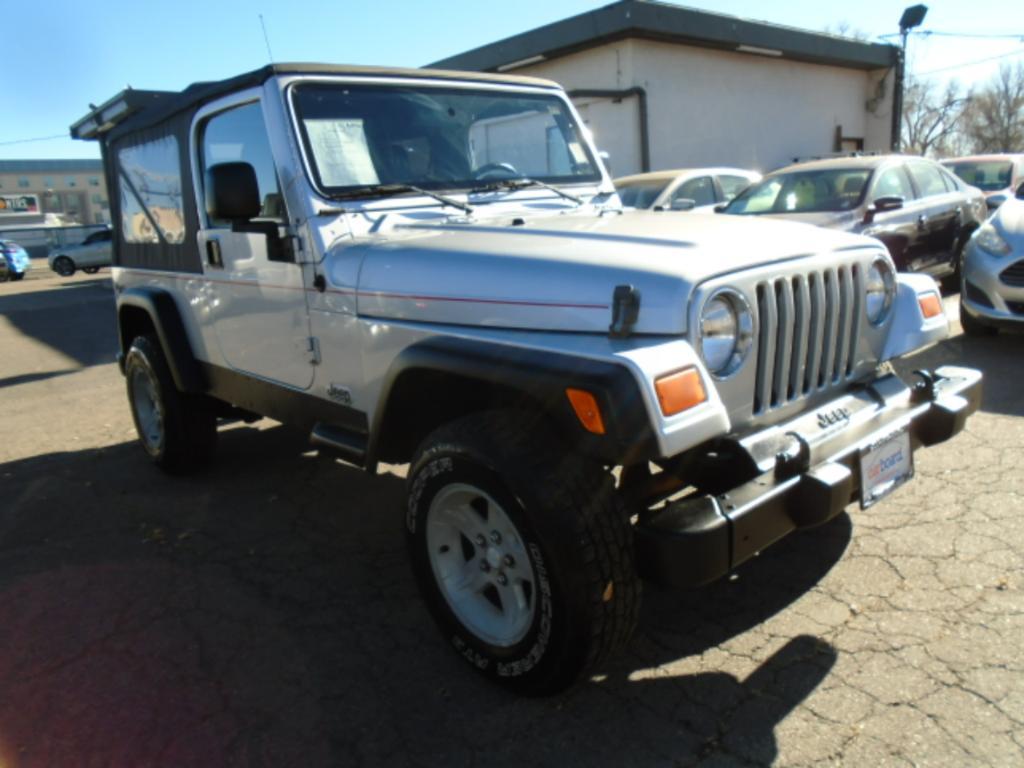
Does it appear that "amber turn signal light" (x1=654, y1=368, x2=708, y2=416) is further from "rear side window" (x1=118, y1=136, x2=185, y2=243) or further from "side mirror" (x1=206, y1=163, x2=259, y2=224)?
"rear side window" (x1=118, y1=136, x2=185, y2=243)

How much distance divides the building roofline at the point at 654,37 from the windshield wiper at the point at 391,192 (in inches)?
545

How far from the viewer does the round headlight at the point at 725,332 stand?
2.36 m

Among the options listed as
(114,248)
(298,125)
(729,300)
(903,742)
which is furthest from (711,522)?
(114,248)

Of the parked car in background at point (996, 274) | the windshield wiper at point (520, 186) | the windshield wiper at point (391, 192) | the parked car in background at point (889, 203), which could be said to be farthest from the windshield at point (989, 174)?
the windshield wiper at point (391, 192)

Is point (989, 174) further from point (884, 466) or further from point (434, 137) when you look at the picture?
point (884, 466)

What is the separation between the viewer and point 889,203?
302 inches

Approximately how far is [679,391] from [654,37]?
16238 mm

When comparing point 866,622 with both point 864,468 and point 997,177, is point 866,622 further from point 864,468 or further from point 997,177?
point 997,177

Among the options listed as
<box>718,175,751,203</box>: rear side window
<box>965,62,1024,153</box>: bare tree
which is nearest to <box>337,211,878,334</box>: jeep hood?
<box>718,175,751,203</box>: rear side window

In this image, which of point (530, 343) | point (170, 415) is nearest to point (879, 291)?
point (530, 343)

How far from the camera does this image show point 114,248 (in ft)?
17.7

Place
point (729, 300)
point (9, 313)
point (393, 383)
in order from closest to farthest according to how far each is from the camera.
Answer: point (729, 300) → point (393, 383) → point (9, 313)

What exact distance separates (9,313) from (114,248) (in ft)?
45.3

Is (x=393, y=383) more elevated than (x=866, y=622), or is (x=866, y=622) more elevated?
(x=393, y=383)
